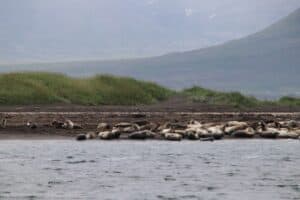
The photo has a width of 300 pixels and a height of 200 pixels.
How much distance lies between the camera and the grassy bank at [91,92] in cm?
5916

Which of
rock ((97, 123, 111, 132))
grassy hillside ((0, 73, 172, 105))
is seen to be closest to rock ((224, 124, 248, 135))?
rock ((97, 123, 111, 132))

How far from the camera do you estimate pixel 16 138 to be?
44188mm

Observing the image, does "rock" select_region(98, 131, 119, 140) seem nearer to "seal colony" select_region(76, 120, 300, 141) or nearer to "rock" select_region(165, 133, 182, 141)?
"seal colony" select_region(76, 120, 300, 141)

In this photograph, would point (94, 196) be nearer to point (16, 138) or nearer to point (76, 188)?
point (76, 188)

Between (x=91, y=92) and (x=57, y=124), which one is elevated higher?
(x=91, y=92)

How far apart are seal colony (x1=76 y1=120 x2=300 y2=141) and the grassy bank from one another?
1274 centimetres

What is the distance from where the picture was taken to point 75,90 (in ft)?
204

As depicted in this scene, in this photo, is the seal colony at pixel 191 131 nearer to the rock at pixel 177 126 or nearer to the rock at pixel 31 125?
the rock at pixel 177 126

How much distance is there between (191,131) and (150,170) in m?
12.6

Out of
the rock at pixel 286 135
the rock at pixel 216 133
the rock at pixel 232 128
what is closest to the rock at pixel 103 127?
the rock at pixel 216 133

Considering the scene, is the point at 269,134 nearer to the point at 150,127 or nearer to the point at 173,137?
the point at 173,137

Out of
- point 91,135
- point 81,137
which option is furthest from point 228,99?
point 81,137

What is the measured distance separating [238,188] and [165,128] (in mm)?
18805

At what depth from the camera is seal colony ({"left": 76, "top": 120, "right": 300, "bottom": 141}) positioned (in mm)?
44438
